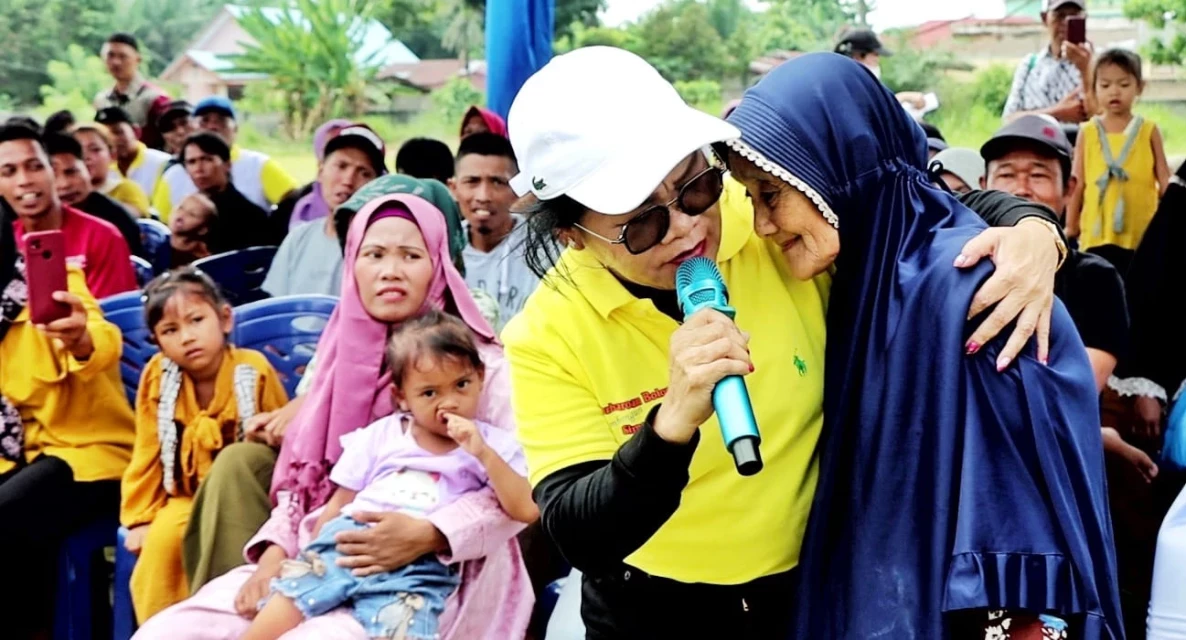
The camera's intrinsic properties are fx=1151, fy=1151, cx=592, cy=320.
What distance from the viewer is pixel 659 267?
5.04ft

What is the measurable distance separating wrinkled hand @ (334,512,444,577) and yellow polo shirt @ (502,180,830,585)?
1017 mm

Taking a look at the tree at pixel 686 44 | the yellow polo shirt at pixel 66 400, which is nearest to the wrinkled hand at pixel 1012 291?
the yellow polo shirt at pixel 66 400

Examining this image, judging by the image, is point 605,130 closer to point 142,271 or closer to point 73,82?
point 142,271

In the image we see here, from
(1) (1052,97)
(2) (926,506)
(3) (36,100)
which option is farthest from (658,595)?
(3) (36,100)

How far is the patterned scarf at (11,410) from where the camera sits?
3521mm

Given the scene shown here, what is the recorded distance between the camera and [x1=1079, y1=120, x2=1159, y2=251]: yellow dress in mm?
5383

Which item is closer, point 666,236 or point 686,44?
point 666,236

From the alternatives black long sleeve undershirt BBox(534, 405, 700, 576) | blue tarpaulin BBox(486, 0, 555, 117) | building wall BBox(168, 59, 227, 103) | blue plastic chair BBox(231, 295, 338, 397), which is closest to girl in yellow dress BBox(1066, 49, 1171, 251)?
blue tarpaulin BBox(486, 0, 555, 117)

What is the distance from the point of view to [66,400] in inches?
139

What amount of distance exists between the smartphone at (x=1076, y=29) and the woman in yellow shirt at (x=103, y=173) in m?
5.00

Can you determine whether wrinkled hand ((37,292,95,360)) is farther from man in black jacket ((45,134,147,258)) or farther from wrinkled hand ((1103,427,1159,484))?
wrinkled hand ((1103,427,1159,484))

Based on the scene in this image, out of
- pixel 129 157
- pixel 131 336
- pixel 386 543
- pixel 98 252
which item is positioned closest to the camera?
pixel 386 543

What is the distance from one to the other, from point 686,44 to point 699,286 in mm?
7823

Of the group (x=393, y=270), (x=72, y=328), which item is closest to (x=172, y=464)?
(x=72, y=328)
